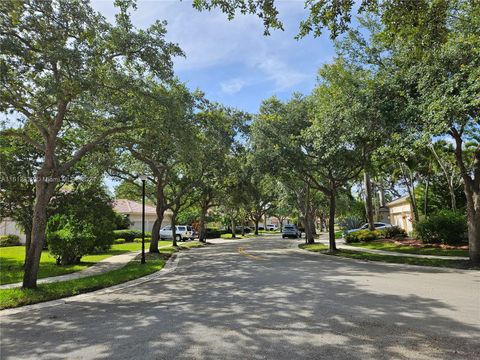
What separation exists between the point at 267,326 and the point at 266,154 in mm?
15350

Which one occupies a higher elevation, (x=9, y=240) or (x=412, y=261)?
(x=9, y=240)

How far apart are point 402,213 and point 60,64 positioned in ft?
128

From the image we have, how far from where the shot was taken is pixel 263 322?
22.4 ft

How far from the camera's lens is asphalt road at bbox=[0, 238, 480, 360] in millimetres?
5328

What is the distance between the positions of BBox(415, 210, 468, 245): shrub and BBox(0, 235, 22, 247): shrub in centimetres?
3300

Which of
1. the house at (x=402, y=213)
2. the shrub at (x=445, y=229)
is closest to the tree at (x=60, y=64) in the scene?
the shrub at (x=445, y=229)

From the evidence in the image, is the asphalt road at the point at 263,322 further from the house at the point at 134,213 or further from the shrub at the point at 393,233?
the house at the point at 134,213

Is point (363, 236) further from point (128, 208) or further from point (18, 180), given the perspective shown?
Result: point (128, 208)

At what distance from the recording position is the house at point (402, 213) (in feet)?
122

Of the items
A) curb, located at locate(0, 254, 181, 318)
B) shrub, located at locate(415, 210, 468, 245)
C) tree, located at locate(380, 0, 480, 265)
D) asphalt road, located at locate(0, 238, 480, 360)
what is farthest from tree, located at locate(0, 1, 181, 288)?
shrub, located at locate(415, 210, 468, 245)

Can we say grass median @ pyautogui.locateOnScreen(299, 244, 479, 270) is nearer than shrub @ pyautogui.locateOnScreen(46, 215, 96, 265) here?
Yes

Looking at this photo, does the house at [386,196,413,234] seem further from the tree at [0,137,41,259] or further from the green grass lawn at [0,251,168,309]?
the tree at [0,137,41,259]

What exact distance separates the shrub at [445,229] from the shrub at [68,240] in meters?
19.9

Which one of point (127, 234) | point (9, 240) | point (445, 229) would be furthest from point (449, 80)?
point (127, 234)
